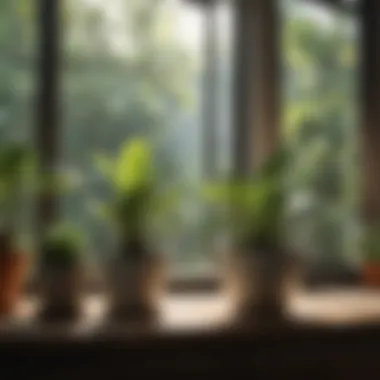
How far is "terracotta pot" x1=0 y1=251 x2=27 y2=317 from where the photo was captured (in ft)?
4.50

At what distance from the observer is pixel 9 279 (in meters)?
1.38

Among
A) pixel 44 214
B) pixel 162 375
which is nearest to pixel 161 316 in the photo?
pixel 162 375

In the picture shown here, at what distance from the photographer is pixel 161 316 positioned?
137cm

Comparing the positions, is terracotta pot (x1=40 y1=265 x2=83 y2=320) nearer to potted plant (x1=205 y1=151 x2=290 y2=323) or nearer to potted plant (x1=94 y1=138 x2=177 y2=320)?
potted plant (x1=94 y1=138 x2=177 y2=320)

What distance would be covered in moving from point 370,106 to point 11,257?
78cm

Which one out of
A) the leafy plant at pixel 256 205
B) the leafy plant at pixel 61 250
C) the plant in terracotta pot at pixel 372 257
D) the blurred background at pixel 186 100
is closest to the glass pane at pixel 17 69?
the blurred background at pixel 186 100

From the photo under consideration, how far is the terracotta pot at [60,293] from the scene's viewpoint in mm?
1356

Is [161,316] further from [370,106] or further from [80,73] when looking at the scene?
[370,106]

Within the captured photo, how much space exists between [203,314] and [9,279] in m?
0.30

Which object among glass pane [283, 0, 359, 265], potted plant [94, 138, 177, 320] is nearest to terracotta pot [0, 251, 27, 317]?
potted plant [94, 138, 177, 320]

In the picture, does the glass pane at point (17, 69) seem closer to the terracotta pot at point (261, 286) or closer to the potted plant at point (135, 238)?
the potted plant at point (135, 238)

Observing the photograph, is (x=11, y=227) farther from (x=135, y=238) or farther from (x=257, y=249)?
(x=257, y=249)

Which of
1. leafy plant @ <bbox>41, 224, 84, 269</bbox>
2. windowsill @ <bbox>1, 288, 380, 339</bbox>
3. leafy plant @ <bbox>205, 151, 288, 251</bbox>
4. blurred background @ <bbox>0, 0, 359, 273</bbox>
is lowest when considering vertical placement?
windowsill @ <bbox>1, 288, 380, 339</bbox>

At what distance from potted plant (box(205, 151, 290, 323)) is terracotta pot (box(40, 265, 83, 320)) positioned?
0.77ft
